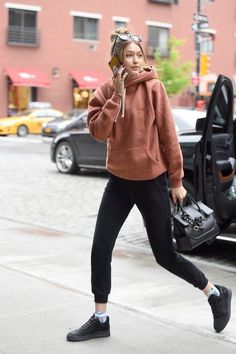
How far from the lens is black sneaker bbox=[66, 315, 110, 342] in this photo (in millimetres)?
4172

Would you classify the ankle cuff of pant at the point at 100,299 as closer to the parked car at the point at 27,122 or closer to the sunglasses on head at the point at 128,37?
the sunglasses on head at the point at 128,37

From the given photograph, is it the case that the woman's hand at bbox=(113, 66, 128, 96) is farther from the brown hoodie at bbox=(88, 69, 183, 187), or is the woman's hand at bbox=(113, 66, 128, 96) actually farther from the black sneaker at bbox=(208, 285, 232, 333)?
the black sneaker at bbox=(208, 285, 232, 333)

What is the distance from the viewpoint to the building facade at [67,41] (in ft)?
130

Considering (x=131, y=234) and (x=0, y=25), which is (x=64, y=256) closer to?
(x=131, y=234)

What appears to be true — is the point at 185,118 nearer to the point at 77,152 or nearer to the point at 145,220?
the point at 77,152

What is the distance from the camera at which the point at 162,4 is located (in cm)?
4550

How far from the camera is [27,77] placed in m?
39.7

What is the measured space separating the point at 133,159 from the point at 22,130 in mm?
28517

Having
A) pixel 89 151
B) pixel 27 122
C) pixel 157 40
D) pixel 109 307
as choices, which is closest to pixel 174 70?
pixel 157 40

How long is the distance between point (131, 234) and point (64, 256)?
1.52 metres

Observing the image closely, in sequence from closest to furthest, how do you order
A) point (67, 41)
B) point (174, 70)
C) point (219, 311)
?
1. point (219, 311)
2. point (67, 41)
3. point (174, 70)

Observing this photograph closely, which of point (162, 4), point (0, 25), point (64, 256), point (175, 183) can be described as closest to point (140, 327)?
point (175, 183)

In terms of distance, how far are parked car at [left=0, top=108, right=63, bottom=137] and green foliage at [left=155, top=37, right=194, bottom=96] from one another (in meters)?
10.0

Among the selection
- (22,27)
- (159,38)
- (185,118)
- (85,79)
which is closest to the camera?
(185,118)
